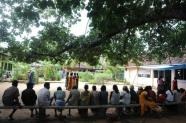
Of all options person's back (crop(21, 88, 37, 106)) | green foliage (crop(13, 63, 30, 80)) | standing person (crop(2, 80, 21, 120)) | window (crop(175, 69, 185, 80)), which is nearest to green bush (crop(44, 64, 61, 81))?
green foliage (crop(13, 63, 30, 80))

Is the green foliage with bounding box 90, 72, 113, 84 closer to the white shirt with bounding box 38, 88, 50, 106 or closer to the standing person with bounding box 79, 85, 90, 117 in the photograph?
the standing person with bounding box 79, 85, 90, 117

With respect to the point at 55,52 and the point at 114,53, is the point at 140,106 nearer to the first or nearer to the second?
the point at 114,53

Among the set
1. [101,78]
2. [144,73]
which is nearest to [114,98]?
[144,73]

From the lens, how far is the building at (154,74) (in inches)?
1143

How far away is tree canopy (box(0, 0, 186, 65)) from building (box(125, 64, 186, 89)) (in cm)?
1169

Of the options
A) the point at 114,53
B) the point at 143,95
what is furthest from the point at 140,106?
the point at 114,53

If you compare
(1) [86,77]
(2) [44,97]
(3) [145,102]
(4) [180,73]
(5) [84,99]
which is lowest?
(3) [145,102]

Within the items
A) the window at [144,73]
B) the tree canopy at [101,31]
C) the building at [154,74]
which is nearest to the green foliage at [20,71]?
the building at [154,74]

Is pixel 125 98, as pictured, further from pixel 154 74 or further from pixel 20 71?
pixel 154 74

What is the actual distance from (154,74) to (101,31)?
1147 inches

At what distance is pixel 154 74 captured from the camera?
128 ft

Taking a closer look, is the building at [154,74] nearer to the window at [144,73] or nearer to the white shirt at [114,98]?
the window at [144,73]

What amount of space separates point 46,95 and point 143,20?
15.0ft

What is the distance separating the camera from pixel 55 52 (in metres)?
13.7
